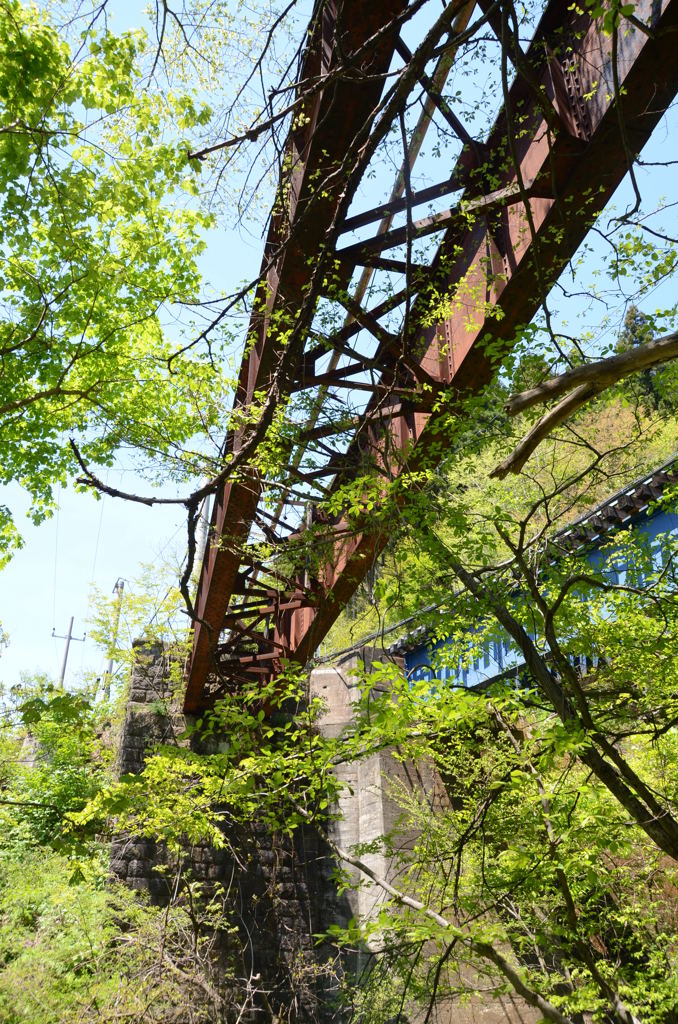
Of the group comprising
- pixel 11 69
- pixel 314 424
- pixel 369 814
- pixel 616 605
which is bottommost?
pixel 369 814

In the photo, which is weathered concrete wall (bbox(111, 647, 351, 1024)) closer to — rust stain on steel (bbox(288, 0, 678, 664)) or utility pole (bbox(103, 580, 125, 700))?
utility pole (bbox(103, 580, 125, 700))

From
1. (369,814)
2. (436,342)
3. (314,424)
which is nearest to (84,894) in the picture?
(369,814)

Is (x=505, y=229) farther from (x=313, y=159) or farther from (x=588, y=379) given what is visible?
(x=588, y=379)

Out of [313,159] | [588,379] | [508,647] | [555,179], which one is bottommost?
[588,379]

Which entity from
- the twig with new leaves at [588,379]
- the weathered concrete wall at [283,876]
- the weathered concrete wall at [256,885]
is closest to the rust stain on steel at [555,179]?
the twig with new leaves at [588,379]

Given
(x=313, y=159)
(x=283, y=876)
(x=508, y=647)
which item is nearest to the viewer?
(x=313, y=159)

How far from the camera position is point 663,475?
27.9 ft

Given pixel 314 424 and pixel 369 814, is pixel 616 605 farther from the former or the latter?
pixel 369 814

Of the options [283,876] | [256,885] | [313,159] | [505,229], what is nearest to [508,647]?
[283,876]

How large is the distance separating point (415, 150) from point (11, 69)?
8.61 feet

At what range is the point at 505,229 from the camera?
11.6 ft

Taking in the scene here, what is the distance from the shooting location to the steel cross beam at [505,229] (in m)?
2.72

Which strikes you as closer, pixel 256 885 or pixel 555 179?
pixel 555 179

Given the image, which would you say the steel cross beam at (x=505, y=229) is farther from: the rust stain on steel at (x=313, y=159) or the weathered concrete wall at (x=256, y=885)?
the weathered concrete wall at (x=256, y=885)
